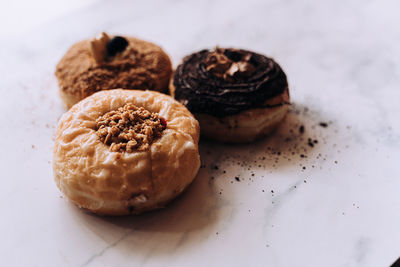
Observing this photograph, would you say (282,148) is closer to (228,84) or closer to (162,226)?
(228,84)

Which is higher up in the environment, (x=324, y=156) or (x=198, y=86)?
Answer: (x=198, y=86)

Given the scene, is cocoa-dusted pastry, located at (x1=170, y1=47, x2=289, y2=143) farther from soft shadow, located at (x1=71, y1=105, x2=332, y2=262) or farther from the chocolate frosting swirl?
soft shadow, located at (x1=71, y1=105, x2=332, y2=262)

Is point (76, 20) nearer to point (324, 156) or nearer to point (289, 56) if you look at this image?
point (289, 56)

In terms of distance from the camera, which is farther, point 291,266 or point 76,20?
point 76,20

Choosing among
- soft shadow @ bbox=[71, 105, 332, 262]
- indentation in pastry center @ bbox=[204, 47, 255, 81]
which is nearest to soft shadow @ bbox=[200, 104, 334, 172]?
soft shadow @ bbox=[71, 105, 332, 262]

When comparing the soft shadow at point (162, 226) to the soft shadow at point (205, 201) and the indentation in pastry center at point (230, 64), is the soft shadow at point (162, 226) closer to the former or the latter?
the soft shadow at point (205, 201)

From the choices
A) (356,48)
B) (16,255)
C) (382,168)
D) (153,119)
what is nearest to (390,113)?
(382,168)

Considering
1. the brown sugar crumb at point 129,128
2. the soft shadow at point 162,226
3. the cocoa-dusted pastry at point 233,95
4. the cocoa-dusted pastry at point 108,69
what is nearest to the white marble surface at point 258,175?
the soft shadow at point 162,226

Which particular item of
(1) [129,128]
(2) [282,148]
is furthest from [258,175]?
(1) [129,128]
